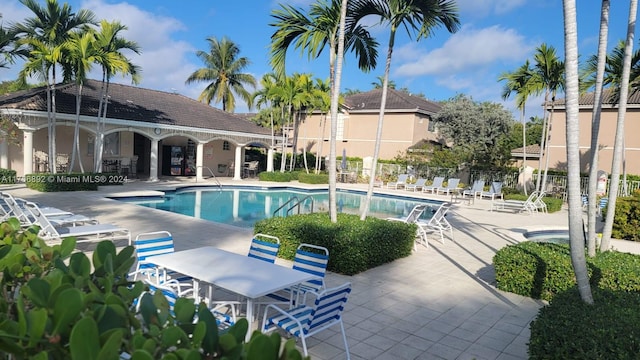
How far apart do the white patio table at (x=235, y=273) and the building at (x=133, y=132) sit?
42.0ft

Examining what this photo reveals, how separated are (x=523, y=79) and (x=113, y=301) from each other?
21.6m

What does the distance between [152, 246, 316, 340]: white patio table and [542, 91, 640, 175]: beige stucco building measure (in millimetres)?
23247

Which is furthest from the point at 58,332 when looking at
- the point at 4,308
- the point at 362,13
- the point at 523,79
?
the point at 523,79

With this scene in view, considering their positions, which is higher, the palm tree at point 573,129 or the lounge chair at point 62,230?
the palm tree at point 573,129

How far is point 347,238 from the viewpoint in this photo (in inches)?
282

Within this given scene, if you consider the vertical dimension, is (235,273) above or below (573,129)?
below

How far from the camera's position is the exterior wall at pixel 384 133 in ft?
103

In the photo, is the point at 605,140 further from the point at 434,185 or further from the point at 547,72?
the point at 434,185

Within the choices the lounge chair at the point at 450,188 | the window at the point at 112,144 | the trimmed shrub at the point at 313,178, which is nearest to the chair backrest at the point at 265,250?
the lounge chair at the point at 450,188

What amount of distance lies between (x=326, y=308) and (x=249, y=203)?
1494cm

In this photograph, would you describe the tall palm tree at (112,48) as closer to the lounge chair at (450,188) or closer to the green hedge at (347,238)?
the green hedge at (347,238)

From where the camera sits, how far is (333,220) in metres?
8.31

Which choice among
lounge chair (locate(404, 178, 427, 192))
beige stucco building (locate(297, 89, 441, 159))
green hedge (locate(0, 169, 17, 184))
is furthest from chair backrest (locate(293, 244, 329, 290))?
beige stucco building (locate(297, 89, 441, 159))

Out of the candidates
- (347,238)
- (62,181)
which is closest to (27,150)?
(62,181)
